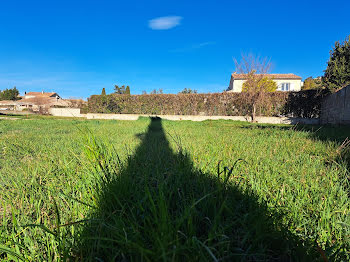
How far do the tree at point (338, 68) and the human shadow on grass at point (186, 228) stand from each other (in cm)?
1074

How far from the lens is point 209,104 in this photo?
1600 cm

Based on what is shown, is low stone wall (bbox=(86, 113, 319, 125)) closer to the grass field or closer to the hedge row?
the hedge row

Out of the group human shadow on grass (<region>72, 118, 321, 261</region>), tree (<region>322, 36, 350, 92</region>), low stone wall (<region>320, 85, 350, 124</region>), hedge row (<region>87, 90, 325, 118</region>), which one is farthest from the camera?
hedge row (<region>87, 90, 325, 118</region>)

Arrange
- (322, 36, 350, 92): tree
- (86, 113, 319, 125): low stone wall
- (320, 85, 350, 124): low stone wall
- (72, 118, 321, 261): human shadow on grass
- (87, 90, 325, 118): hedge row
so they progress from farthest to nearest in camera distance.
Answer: (87, 90, 325, 118): hedge row
(86, 113, 319, 125): low stone wall
(322, 36, 350, 92): tree
(320, 85, 350, 124): low stone wall
(72, 118, 321, 261): human shadow on grass

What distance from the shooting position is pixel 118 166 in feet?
6.21

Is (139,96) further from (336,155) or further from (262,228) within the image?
(262,228)

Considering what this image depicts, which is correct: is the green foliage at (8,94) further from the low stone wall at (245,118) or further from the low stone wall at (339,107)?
the low stone wall at (339,107)

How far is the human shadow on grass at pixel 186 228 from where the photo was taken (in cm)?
82

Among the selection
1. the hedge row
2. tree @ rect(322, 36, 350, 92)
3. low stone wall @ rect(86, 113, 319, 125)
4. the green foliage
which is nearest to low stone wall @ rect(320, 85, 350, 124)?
tree @ rect(322, 36, 350, 92)

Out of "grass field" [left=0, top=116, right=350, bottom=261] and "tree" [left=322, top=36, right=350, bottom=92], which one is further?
"tree" [left=322, top=36, right=350, bottom=92]

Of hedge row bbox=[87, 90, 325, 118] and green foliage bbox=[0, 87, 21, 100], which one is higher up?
green foliage bbox=[0, 87, 21, 100]

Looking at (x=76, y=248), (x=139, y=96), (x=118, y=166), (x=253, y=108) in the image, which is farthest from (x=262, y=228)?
(x=139, y=96)

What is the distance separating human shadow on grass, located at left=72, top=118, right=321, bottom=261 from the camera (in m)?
0.82

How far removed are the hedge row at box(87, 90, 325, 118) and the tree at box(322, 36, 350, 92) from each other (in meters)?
1.71
